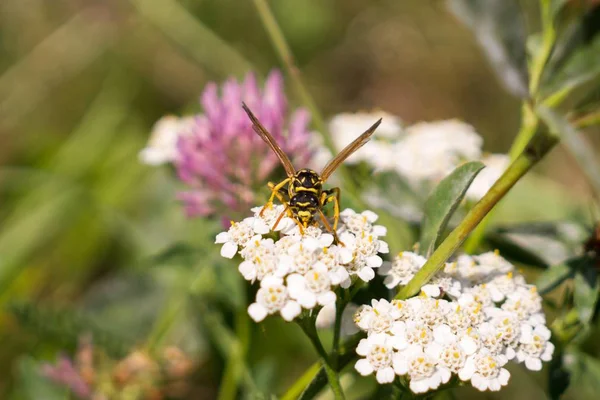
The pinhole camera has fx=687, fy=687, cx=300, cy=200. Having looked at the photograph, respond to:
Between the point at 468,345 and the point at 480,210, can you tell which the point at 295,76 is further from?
the point at 468,345

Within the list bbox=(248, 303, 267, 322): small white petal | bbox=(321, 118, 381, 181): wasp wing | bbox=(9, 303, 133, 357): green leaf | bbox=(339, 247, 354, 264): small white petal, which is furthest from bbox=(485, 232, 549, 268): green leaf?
bbox=(9, 303, 133, 357): green leaf

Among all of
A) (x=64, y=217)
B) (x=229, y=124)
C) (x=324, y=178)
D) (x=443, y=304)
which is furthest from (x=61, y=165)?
(x=443, y=304)

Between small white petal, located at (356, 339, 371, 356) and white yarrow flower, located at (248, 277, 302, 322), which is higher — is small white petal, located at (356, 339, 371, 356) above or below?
below

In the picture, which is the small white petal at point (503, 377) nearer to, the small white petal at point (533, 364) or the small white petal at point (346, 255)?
the small white petal at point (533, 364)

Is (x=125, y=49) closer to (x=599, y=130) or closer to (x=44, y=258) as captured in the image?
(x=44, y=258)

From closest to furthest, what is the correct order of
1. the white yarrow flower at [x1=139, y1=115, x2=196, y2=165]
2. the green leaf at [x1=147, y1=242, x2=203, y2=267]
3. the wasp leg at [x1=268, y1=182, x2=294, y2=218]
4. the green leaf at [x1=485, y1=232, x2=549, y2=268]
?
the wasp leg at [x1=268, y1=182, x2=294, y2=218] → the green leaf at [x1=485, y1=232, x2=549, y2=268] → the green leaf at [x1=147, y1=242, x2=203, y2=267] → the white yarrow flower at [x1=139, y1=115, x2=196, y2=165]

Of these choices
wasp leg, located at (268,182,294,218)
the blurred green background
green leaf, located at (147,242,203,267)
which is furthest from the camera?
the blurred green background

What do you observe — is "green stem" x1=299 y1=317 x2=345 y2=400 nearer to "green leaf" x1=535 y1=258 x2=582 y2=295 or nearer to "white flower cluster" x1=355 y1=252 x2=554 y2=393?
"white flower cluster" x1=355 y1=252 x2=554 y2=393
